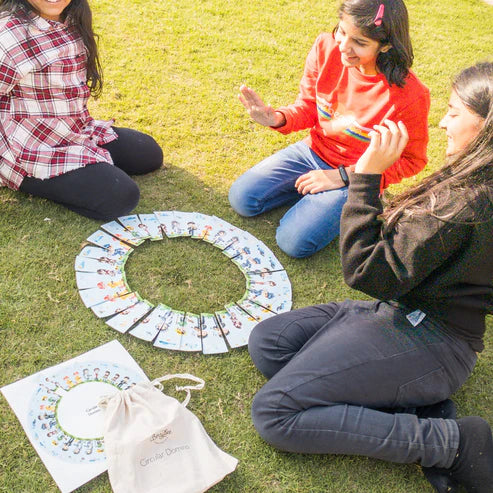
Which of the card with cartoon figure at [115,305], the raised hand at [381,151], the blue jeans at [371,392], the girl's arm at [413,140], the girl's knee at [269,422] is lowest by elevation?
the card with cartoon figure at [115,305]

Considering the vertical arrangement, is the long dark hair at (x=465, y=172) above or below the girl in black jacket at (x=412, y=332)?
above

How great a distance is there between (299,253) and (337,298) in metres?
0.31

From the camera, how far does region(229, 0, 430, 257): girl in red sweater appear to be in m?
2.62

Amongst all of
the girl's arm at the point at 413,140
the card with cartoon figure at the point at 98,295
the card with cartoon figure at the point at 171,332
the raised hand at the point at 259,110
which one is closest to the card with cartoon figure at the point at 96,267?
the card with cartoon figure at the point at 98,295

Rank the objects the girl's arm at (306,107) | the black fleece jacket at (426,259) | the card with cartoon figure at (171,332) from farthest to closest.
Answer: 1. the girl's arm at (306,107)
2. the card with cartoon figure at (171,332)
3. the black fleece jacket at (426,259)

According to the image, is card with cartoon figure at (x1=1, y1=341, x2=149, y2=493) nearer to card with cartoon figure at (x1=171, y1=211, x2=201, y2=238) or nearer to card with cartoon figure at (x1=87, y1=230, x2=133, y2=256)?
card with cartoon figure at (x1=87, y1=230, x2=133, y2=256)

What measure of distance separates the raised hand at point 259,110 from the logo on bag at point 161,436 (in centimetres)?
172

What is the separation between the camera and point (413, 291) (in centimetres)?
202

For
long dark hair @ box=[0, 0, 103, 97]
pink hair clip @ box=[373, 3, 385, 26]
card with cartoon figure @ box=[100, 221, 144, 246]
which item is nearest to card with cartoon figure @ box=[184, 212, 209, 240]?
card with cartoon figure @ box=[100, 221, 144, 246]

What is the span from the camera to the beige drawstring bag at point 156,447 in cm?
183

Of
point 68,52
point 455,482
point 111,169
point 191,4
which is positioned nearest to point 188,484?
point 455,482

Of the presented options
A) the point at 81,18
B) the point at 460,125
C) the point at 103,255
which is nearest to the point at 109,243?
the point at 103,255

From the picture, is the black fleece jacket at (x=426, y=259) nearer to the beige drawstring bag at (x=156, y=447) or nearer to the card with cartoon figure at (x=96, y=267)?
the beige drawstring bag at (x=156, y=447)

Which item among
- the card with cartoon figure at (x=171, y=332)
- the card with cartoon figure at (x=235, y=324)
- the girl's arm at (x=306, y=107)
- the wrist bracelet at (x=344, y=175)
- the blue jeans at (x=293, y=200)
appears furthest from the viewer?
the girl's arm at (x=306, y=107)
